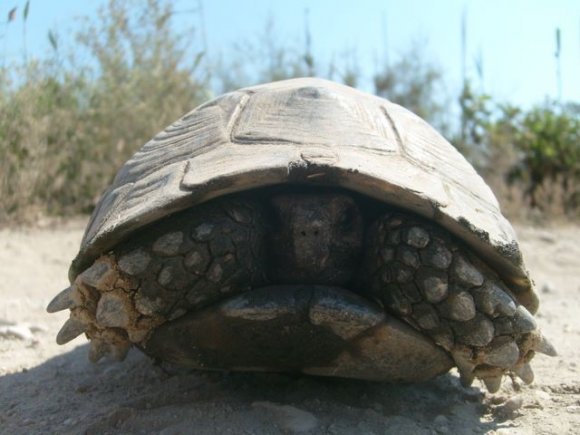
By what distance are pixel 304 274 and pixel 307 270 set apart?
18 millimetres

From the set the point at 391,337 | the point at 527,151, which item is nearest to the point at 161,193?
the point at 391,337

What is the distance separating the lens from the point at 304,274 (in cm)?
208

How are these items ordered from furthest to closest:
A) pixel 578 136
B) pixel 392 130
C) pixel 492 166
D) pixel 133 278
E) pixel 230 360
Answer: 1. pixel 578 136
2. pixel 492 166
3. pixel 392 130
4. pixel 230 360
5. pixel 133 278

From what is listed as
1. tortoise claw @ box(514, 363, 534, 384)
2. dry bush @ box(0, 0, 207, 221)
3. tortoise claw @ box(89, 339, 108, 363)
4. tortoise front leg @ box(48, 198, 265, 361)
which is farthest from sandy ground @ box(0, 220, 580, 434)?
dry bush @ box(0, 0, 207, 221)

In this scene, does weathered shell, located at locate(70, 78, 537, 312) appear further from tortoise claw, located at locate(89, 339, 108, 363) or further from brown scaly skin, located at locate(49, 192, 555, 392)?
tortoise claw, located at locate(89, 339, 108, 363)

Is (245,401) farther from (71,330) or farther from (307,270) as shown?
(71,330)

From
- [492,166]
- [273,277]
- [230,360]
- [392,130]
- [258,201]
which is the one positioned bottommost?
[492,166]

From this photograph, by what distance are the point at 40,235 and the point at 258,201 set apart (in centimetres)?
445

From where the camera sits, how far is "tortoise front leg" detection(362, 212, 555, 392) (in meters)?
1.92

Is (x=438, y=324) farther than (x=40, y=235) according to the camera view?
No

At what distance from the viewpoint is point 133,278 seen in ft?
6.28

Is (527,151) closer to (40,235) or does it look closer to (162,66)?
(162,66)

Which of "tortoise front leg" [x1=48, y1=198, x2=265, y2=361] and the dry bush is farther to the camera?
the dry bush

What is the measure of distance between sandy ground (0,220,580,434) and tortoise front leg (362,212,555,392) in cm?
24
